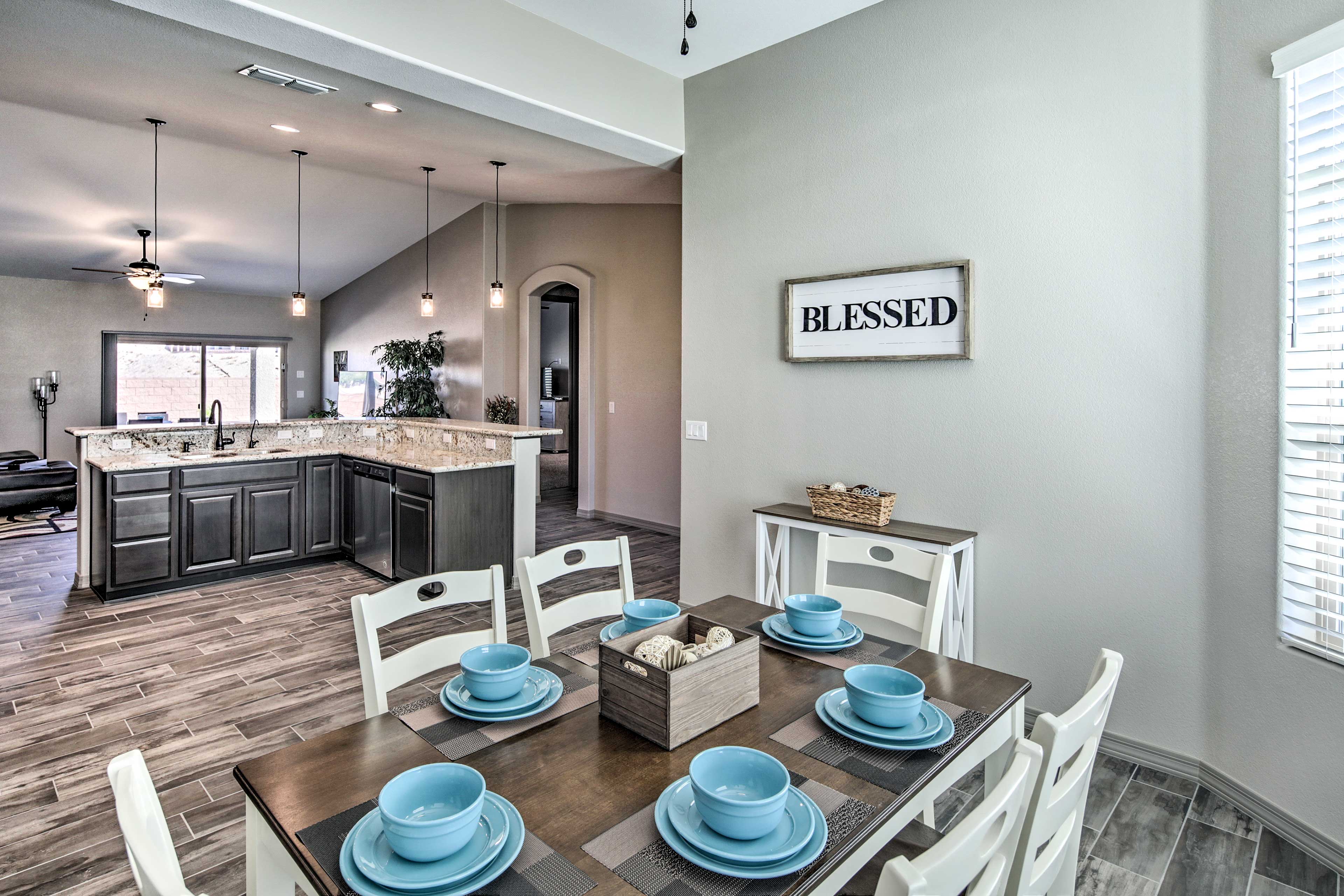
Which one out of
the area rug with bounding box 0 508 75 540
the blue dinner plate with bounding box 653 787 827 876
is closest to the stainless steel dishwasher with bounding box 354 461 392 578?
the area rug with bounding box 0 508 75 540

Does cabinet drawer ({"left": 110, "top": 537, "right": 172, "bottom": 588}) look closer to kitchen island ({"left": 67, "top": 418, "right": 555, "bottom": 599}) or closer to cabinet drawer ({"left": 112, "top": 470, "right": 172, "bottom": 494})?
kitchen island ({"left": 67, "top": 418, "right": 555, "bottom": 599})

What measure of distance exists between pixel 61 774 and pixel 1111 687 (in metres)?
3.21

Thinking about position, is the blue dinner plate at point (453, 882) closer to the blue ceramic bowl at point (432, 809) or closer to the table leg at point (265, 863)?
the blue ceramic bowl at point (432, 809)

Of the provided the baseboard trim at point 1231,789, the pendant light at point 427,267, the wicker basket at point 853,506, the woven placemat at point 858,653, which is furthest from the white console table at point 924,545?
the pendant light at point 427,267

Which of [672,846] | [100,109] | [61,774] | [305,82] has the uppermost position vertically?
[100,109]

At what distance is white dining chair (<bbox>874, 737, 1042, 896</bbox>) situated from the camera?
2.22 feet

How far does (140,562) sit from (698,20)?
453cm

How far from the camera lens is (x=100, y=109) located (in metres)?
4.29

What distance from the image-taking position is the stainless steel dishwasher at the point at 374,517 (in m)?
4.84

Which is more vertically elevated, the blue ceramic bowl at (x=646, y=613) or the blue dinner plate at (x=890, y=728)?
the blue ceramic bowl at (x=646, y=613)

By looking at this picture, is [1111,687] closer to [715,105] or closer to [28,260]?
[715,105]

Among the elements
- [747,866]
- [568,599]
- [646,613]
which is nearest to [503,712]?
[646,613]

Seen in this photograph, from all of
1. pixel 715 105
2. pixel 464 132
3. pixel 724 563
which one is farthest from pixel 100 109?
pixel 724 563

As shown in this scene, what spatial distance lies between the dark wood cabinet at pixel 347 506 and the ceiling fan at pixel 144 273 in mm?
1847
